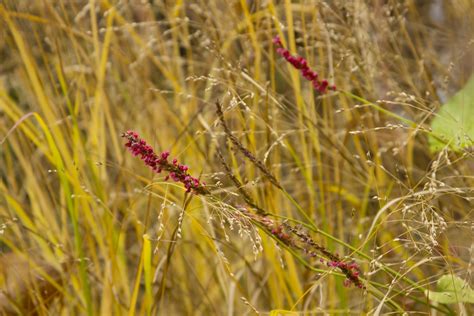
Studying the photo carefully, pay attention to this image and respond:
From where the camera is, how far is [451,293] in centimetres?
110

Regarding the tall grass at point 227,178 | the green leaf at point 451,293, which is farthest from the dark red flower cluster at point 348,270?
the tall grass at point 227,178

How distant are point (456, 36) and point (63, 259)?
1.20m

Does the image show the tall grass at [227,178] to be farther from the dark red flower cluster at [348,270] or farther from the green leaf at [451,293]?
the dark red flower cluster at [348,270]

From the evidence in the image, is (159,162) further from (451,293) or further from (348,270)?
(451,293)

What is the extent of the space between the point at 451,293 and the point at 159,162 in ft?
1.57

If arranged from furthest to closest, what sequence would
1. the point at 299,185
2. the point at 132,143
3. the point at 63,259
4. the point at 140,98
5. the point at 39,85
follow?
the point at 140,98 → the point at 299,185 → the point at 39,85 → the point at 63,259 → the point at 132,143

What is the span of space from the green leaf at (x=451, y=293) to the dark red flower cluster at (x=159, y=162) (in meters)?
0.33

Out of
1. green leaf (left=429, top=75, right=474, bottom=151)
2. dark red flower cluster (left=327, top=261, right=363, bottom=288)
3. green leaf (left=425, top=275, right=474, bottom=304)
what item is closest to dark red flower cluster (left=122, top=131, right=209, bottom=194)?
dark red flower cluster (left=327, top=261, right=363, bottom=288)

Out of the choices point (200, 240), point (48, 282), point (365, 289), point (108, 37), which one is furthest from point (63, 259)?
point (365, 289)

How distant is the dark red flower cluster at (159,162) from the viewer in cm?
88

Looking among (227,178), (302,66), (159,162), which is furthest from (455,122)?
(227,178)

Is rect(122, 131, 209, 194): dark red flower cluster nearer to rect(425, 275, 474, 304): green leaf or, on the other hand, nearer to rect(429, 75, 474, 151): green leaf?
rect(425, 275, 474, 304): green leaf

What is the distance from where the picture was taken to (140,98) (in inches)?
79.0

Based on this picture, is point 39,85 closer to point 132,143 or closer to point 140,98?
point 140,98
